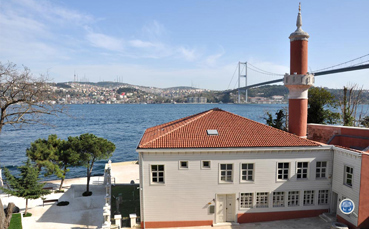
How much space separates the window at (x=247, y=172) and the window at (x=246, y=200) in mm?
1156

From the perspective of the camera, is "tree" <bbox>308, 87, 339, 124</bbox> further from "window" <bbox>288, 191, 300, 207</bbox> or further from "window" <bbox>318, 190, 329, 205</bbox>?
"window" <bbox>288, 191, 300, 207</bbox>

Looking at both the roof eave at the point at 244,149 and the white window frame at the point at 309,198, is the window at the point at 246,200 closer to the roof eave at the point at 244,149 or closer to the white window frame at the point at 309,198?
the roof eave at the point at 244,149

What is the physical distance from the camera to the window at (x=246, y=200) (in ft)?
65.7

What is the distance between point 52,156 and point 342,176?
25325 millimetres

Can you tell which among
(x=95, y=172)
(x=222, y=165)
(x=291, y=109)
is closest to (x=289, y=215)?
(x=222, y=165)

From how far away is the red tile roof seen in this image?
19.3 m

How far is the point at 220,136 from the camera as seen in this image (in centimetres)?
2045

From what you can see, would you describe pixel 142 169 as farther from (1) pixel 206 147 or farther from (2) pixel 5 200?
(2) pixel 5 200

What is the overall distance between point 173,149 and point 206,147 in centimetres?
228

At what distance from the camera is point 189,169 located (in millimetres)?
19188

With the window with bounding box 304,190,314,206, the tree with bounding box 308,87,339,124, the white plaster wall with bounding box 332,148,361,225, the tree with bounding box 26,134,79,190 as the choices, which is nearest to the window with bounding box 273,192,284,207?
the window with bounding box 304,190,314,206

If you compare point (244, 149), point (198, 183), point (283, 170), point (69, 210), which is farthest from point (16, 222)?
point (283, 170)

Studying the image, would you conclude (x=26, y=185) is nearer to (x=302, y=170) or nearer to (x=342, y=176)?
(x=302, y=170)

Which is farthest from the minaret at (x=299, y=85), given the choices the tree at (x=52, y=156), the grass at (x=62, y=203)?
the grass at (x=62, y=203)
